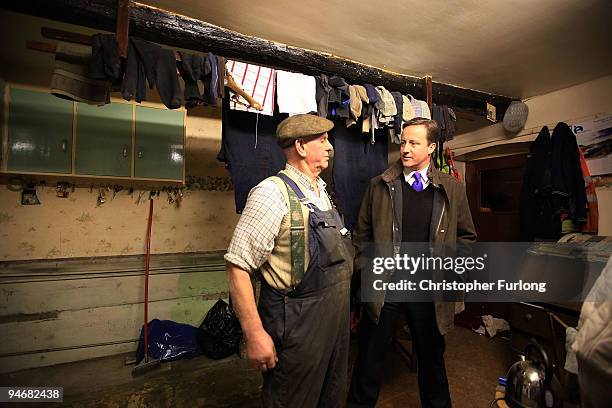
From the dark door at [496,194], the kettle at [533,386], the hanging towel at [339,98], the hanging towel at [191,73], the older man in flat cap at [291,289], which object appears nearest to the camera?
the kettle at [533,386]

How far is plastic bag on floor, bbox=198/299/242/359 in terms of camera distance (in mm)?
2832

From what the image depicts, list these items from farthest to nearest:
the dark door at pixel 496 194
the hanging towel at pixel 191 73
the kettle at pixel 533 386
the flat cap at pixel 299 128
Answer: the dark door at pixel 496 194 → the hanging towel at pixel 191 73 → the flat cap at pixel 299 128 → the kettle at pixel 533 386

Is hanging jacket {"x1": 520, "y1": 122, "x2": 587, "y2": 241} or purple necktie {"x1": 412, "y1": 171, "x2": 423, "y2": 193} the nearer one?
purple necktie {"x1": 412, "y1": 171, "x2": 423, "y2": 193}

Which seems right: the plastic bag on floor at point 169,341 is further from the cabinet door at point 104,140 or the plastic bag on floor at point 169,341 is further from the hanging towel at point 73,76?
the hanging towel at point 73,76

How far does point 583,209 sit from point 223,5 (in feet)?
10.8

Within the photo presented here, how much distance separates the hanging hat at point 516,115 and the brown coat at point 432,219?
1.95 metres

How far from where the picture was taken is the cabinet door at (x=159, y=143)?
2693mm

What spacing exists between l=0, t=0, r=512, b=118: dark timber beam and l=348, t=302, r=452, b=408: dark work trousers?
1.79 meters

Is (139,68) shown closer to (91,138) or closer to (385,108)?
(91,138)

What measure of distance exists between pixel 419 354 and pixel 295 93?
72.7 inches

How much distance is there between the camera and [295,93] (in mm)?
2037

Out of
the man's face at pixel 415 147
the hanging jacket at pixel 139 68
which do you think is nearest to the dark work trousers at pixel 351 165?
the man's face at pixel 415 147

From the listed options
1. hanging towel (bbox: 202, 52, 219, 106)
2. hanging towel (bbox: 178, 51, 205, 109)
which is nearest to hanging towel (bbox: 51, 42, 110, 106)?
hanging towel (bbox: 178, 51, 205, 109)

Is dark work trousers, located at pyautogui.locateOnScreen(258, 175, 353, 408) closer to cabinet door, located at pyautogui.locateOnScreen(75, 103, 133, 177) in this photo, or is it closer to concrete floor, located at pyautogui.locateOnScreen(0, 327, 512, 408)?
concrete floor, located at pyautogui.locateOnScreen(0, 327, 512, 408)
